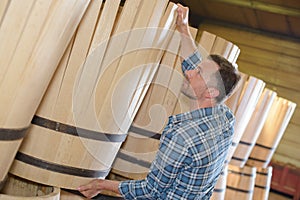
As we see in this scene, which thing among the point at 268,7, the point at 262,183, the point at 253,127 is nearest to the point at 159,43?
the point at 253,127

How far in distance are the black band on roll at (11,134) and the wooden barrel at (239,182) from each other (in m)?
3.26

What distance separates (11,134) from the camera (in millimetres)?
1932

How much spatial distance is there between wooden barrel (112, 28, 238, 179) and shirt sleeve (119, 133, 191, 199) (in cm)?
61

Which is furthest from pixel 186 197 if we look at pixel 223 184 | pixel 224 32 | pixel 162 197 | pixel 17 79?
pixel 224 32

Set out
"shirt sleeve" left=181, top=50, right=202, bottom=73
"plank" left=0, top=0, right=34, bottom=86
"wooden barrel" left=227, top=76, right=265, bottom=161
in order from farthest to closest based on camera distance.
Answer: "wooden barrel" left=227, top=76, right=265, bottom=161
"shirt sleeve" left=181, top=50, right=202, bottom=73
"plank" left=0, top=0, right=34, bottom=86

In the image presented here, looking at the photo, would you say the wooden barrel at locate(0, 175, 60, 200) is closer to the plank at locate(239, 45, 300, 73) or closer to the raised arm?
the raised arm

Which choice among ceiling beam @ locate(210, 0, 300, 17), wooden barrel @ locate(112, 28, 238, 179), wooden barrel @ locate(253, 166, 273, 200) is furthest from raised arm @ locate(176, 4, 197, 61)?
ceiling beam @ locate(210, 0, 300, 17)

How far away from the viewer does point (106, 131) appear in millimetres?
2227

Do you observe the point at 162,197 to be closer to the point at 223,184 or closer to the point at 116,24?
the point at 116,24

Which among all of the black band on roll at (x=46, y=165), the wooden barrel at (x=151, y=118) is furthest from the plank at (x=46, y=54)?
the wooden barrel at (x=151, y=118)

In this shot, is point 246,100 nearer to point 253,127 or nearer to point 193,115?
point 253,127

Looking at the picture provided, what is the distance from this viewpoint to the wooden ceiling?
840 centimetres

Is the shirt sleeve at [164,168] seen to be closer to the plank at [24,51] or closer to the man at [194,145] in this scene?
the man at [194,145]

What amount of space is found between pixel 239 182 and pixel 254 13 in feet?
17.2
